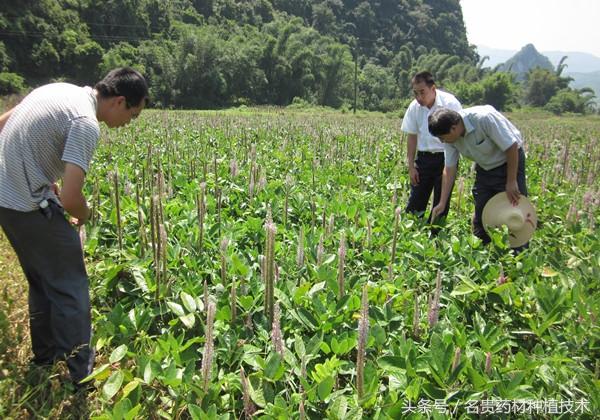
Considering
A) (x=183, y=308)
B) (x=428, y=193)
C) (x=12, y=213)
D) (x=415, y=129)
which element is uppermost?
(x=415, y=129)

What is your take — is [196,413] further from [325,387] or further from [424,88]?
[424,88]

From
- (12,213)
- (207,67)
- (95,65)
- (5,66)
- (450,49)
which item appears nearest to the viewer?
(12,213)

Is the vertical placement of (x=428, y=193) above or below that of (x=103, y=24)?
below

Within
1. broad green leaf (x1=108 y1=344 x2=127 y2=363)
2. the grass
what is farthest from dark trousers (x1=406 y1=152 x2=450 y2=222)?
the grass

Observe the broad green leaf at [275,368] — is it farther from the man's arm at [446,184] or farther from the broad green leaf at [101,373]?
the man's arm at [446,184]

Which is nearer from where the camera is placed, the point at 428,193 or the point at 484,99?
the point at 428,193

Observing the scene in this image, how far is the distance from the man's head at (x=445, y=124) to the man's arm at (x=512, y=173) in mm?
481

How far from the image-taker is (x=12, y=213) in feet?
7.47

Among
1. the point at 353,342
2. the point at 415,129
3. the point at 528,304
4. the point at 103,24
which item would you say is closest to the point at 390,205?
the point at 415,129

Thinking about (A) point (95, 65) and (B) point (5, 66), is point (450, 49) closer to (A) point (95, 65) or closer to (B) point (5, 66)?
(A) point (95, 65)

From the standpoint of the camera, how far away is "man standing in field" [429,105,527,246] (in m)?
3.78

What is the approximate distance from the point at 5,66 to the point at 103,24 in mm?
21589

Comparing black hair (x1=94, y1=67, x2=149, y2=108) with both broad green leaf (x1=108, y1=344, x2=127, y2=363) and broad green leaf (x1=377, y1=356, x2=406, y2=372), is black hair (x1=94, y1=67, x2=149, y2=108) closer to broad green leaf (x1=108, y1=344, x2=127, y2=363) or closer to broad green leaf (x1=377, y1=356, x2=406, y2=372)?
broad green leaf (x1=108, y1=344, x2=127, y2=363)

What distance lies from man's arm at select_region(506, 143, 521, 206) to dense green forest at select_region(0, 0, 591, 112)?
147ft
